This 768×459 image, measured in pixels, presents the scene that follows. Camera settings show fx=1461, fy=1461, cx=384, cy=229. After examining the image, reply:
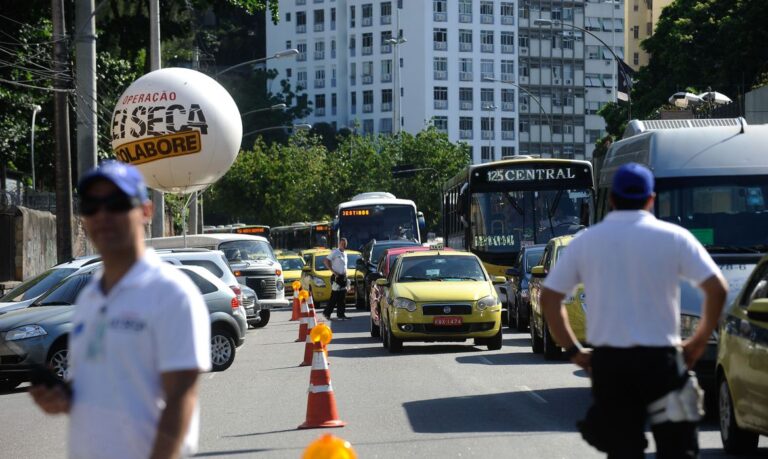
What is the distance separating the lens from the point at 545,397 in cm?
1523

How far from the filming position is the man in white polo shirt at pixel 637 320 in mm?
6383

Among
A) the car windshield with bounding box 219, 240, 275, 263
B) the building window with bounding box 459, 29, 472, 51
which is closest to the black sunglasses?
the car windshield with bounding box 219, 240, 275, 263

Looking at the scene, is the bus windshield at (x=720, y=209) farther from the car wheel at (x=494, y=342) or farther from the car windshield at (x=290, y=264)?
the car windshield at (x=290, y=264)

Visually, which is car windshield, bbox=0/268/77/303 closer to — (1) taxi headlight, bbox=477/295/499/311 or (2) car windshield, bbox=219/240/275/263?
(1) taxi headlight, bbox=477/295/499/311

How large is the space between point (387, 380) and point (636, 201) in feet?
36.5

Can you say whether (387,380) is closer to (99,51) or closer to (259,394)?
(259,394)

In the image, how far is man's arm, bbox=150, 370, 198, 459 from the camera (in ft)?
14.8

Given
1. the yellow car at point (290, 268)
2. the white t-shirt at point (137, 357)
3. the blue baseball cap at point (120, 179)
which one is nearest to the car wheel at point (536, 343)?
the blue baseball cap at point (120, 179)

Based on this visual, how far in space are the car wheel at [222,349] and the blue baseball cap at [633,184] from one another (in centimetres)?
1388

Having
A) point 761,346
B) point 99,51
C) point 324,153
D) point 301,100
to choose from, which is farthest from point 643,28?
point 761,346

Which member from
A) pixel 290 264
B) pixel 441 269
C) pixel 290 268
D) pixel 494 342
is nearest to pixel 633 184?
pixel 494 342

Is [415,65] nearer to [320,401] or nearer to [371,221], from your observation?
[371,221]

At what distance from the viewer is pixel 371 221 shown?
4922 cm

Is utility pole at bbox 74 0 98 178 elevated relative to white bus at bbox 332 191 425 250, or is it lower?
elevated
